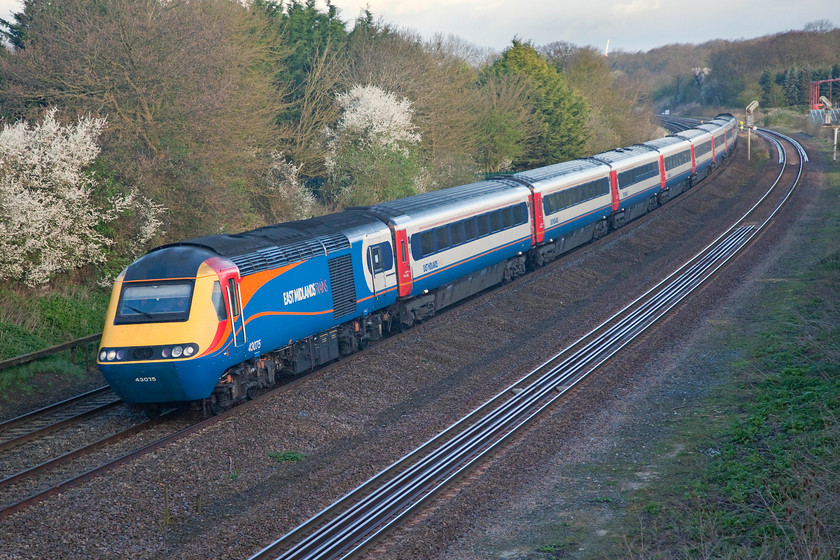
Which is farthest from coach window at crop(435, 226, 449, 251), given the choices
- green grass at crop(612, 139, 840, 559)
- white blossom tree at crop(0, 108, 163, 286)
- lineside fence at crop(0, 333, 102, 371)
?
white blossom tree at crop(0, 108, 163, 286)

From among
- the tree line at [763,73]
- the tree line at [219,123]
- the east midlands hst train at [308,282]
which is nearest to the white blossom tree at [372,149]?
the tree line at [219,123]

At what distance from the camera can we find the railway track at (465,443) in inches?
395

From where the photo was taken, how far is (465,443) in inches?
521

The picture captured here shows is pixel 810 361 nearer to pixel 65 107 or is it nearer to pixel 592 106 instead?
pixel 65 107

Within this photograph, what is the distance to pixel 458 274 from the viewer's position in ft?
73.4

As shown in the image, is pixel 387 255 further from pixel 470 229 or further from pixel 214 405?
pixel 214 405

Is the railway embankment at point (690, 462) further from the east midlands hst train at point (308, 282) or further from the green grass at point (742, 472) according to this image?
the east midlands hst train at point (308, 282)

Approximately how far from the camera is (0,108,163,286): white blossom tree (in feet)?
66.5

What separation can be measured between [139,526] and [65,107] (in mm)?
18766

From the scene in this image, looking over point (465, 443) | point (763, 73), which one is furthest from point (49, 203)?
point (763, 73)

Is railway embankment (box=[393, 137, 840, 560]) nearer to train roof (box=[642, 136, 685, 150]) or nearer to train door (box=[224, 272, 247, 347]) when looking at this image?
train door (box=[224, 272, 247, 347])

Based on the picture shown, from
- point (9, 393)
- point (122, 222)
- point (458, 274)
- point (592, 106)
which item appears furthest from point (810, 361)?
point (592, 106)

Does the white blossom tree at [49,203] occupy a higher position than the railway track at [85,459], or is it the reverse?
the white blossom tree at [49,203]

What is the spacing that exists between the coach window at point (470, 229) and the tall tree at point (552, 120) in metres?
31.3
